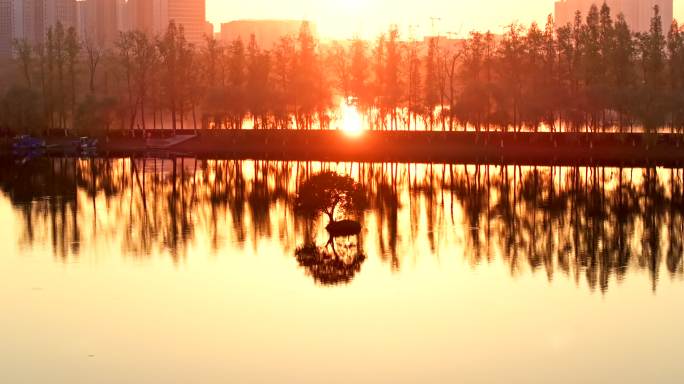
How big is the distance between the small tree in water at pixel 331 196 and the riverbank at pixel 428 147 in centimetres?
3314

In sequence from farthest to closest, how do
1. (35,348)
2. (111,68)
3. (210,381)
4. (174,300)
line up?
(111,68) → (174,300) → (35,348) → (210,381)

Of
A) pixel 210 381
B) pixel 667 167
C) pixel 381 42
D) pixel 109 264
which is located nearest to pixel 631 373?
pixel 210 381

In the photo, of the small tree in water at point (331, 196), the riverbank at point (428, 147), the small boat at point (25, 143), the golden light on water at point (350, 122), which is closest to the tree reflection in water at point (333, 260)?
the small tree in water at point (331, 196)

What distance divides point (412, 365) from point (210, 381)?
4174 millimetres

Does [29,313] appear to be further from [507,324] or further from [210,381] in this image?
[507,324]

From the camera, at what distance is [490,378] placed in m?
22.3

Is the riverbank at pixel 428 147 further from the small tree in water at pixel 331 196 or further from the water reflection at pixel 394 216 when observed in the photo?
the small tree in water at pixel 331 196

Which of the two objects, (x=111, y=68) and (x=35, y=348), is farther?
(x=111, y=68)

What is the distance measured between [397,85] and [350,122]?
68.7 feet

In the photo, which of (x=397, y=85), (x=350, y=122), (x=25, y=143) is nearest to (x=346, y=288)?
(x=25, y=143)

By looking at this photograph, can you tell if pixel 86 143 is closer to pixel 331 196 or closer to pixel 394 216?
pixel 394 216

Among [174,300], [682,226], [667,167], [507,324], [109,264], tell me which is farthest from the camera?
[667,167]

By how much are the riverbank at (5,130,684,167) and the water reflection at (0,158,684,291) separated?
28.9ft

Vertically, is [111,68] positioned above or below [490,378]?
above
